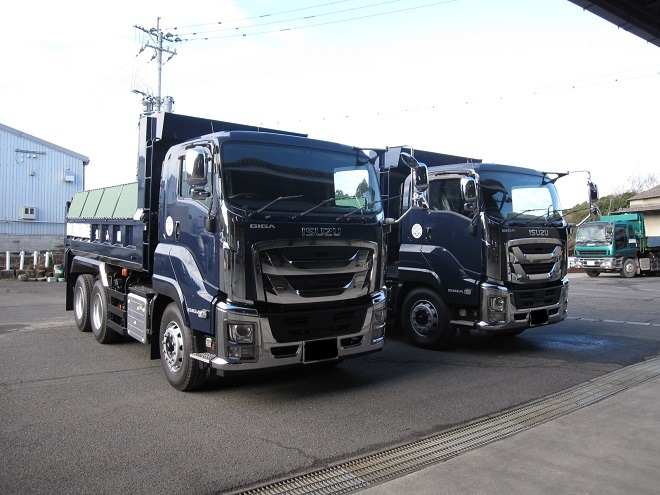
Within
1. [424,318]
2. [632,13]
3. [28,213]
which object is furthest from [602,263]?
[28,213]

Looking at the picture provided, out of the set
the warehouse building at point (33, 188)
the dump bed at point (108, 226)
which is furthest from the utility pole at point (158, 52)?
the dump bed at point (108, 226)

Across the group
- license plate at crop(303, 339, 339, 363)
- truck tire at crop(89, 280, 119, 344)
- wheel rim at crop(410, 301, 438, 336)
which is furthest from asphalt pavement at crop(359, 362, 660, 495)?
truck tire at crop(89, 280, 119, 344)

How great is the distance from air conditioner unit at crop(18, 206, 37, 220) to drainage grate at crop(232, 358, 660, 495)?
28.9 m

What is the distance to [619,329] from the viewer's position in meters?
10.6

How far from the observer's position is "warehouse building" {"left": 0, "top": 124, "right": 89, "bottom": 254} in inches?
1079

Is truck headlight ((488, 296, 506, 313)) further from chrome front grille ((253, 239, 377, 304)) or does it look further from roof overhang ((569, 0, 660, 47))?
roof overhang ((569, 0, 660, 47))

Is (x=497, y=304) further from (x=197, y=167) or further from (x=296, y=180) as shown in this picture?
(x=197, y=167)

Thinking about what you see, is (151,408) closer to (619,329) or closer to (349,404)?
(349,404)

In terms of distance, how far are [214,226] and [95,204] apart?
475 cm

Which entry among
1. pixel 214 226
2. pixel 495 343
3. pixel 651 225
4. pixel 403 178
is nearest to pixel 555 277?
pixel 495 343

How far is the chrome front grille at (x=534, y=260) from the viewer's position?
7.58 m

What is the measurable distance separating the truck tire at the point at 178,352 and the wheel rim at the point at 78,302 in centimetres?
372

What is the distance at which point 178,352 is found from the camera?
19.5 feet

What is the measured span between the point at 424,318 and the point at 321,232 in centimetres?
345
